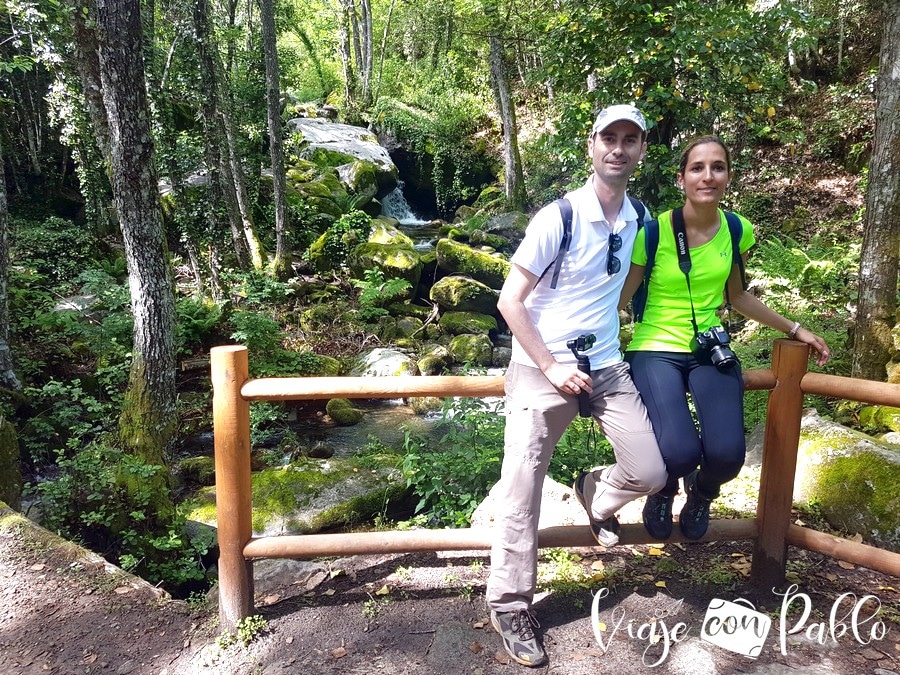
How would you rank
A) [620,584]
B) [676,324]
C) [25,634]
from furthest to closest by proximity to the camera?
[620,584] < [25,634] < [676,324]

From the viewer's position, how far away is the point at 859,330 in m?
5.54

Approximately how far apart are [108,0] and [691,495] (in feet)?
19.6

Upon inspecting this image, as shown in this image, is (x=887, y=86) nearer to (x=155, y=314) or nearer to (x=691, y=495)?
(x=691, y=495)

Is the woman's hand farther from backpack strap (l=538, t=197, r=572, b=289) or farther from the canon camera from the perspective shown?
backpack strap (l=538, t=197, r=572, b=289)

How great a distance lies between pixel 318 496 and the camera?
4.51 metres

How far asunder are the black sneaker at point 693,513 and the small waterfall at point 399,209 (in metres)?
16.9

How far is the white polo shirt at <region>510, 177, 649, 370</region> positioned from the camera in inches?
89.3

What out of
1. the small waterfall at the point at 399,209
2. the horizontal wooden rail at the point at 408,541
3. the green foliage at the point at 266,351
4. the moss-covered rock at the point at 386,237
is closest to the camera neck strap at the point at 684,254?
the horizontal wooden rail at the point at 408,541

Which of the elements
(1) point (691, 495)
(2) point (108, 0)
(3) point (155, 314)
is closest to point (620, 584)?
(1) point (691, 495)

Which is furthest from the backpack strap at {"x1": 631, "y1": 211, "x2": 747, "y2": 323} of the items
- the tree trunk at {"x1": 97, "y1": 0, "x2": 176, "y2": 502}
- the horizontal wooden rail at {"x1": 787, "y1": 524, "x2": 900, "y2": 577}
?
the tree trunk at {"x1": 97, "y1": 0, "x2": 176, "y2": 502}

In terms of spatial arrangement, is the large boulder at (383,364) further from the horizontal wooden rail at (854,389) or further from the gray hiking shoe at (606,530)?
the horizontal wooden rail at (854,389)

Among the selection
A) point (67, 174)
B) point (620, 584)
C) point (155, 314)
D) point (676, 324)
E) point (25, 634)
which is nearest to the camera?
point (676, 324)

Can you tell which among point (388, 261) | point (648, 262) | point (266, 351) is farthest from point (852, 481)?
point (388, 261)

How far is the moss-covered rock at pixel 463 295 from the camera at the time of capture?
457 inches
